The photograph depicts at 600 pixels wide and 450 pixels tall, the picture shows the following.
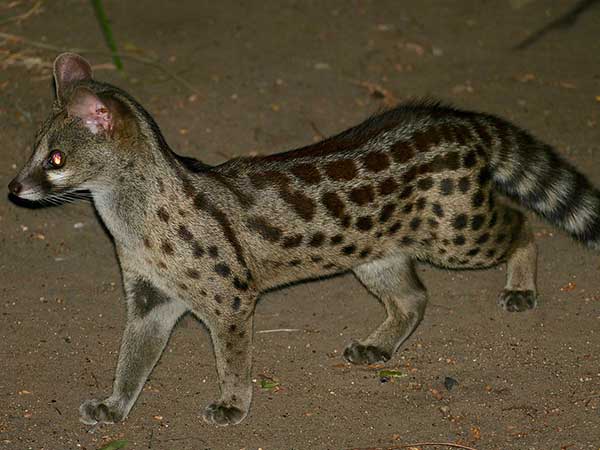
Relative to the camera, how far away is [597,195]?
7.11 m

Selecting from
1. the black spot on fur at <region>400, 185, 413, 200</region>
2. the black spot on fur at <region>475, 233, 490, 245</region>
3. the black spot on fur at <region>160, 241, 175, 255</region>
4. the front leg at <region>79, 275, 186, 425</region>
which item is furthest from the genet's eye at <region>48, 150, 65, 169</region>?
the black spot on fur at <region>475, 233, 490, 245</region>

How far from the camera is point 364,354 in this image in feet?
22.2

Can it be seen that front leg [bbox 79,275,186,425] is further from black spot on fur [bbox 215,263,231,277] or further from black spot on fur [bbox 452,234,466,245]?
black spot on fur [bbox 452,234,466,245]

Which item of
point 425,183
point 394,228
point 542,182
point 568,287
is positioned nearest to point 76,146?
point 394,228

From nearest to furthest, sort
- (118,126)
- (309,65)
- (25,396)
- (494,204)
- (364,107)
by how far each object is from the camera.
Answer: (118,126) < (25,396) < (494,204) < (364,107) < (309,65)

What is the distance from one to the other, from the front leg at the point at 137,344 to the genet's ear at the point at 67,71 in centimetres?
122

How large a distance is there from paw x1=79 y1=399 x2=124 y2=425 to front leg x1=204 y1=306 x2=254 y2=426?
525 mm

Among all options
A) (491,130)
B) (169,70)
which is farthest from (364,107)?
(491,130)

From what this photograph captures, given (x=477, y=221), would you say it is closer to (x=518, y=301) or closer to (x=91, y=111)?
(x=518, y=301)

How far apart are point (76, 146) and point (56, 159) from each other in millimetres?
141

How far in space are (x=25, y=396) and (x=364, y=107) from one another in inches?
171

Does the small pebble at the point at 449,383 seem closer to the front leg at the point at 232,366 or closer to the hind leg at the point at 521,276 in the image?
the hind leg at the point at 521,276

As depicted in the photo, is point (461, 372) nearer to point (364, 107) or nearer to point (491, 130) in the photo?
point (491, 130)

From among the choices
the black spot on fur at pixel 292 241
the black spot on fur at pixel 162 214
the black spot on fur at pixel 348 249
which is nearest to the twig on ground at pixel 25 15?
the black spot on fur at pixel 162 214
